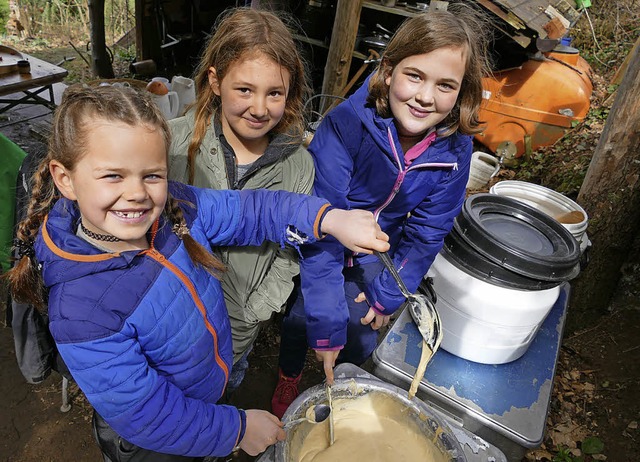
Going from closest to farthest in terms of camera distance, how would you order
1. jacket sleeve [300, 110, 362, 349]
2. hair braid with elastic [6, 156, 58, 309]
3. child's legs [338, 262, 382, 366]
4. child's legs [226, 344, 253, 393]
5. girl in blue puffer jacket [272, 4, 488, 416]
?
hair braid with elastic [6, 156, 58, 309]
girl in blue puffer jacket [272, 4, 488, 416]
jacket sleeve [300, 110, 362, 349]
child's legs [226, 344, 253, 393]
child's legs [338, 262, 382, 366]

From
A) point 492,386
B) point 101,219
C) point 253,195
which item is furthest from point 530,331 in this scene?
point 101,219

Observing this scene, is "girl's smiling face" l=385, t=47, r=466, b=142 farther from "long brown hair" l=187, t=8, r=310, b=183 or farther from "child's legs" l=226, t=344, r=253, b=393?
"child's legs" l=226, t=344, r=253, b=393

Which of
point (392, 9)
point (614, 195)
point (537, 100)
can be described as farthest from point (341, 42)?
point (614, 195)

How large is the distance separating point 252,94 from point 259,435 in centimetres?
119

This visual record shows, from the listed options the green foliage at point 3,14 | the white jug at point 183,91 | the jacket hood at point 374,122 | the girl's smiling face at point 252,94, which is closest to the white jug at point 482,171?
the white jug at point 183,91

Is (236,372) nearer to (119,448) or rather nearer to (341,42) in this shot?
(119,448)

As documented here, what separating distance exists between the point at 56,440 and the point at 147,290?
210 cm

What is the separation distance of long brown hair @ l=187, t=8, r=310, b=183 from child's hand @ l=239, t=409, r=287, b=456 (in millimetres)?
903

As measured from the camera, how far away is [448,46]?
160cm

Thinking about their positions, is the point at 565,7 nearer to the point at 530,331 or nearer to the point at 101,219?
the point at 530,331

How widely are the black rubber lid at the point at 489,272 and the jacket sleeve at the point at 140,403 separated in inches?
44.5

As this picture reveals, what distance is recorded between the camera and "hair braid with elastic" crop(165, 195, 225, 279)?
1.27 m

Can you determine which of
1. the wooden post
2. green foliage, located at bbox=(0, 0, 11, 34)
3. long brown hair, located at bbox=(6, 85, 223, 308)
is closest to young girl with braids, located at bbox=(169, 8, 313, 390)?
long brown hair, located at bbox=(6, 85, 223, 308)

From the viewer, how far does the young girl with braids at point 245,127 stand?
1562 millimetres
